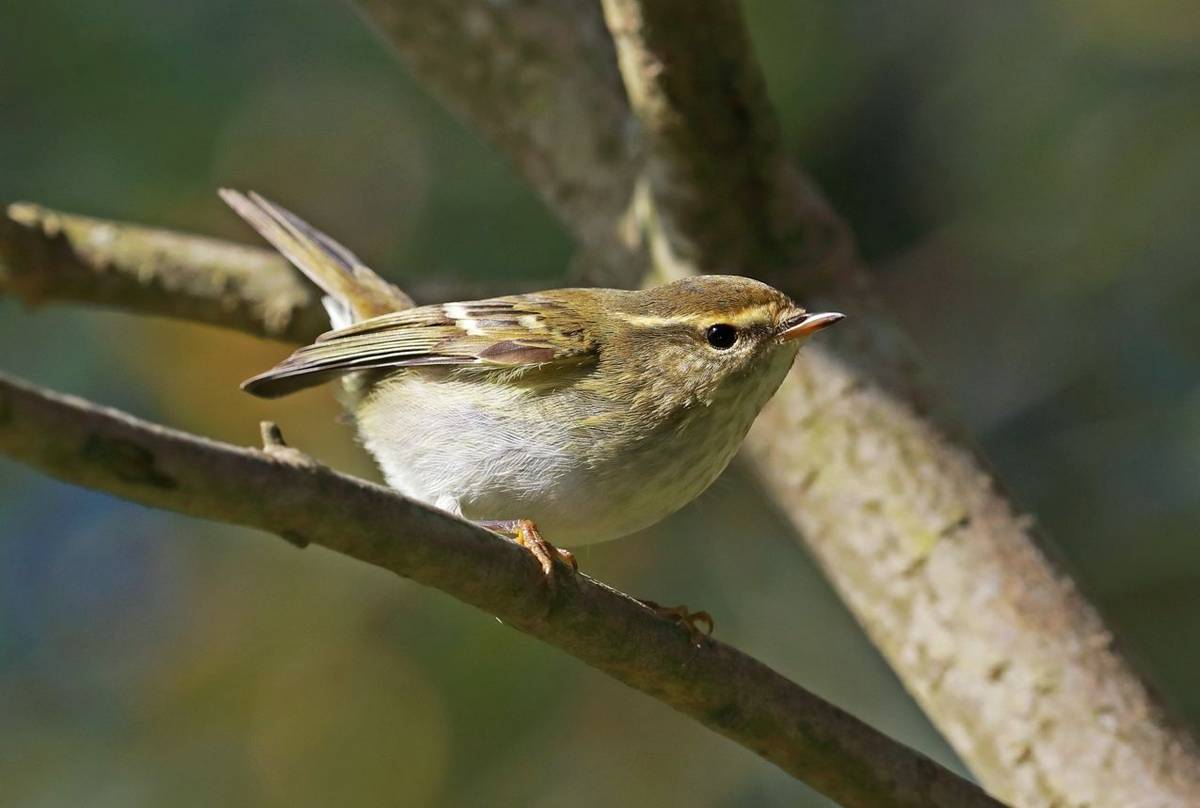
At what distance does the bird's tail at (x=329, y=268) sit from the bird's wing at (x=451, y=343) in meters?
0.32

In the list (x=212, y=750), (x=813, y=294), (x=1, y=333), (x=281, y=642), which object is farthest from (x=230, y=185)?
(x=813, y=294)

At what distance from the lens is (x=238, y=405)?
547 centimetres

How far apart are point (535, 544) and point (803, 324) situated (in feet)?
3.28

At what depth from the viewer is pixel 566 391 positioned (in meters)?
3.25

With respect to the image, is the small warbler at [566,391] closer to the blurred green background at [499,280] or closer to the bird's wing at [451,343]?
the bird's wing at [451,343]

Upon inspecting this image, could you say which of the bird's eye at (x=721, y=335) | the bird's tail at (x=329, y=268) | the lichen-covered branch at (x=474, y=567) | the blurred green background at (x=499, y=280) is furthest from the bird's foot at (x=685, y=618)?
the blurred green background at (x=499, y=280)

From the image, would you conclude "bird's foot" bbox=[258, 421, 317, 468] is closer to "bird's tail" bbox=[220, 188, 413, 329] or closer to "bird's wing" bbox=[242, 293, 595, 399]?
"bird's wing" bbox=[242, 293, 595, 399]

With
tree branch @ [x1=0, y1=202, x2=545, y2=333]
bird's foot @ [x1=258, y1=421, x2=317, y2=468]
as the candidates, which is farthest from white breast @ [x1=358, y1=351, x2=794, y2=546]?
bird's foot @ [x1=258, y1=421, x2=317, y2=468]

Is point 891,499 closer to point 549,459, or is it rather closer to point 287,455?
point 549,459

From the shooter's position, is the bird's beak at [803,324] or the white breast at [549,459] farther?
the bird's beak at [803,324]

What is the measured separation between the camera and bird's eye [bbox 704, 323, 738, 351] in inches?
131

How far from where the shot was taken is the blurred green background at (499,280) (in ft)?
16.3

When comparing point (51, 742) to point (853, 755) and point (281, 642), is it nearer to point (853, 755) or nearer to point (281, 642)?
point (281, 642)

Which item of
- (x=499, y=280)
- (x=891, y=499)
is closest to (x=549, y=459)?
(x=891, y=499)
